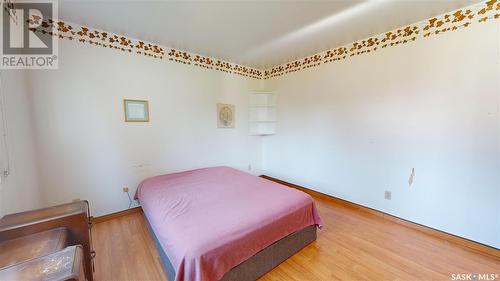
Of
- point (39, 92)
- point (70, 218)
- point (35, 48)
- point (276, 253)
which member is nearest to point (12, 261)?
point (70, 218)

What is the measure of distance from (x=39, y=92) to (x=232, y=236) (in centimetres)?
261

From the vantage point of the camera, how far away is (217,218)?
162cm

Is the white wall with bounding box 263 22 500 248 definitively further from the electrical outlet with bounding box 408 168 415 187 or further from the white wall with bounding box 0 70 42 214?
the white wall with bounding box 0 70 42 214

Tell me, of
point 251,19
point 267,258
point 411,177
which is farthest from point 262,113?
point 267,258

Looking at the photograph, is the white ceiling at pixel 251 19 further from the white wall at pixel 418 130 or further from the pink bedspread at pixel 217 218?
the pink bedspread at pixel 217 218

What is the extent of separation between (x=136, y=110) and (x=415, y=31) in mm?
3725

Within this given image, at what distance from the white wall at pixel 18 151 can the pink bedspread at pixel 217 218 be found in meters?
0.98

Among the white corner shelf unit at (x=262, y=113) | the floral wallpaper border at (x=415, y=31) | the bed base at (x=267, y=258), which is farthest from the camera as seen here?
the white corner shelf unit at (x=262, y=113)

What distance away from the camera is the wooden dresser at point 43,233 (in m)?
0.96

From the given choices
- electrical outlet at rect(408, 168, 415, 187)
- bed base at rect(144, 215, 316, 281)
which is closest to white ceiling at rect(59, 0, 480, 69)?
electrical outlet at rect(408, 168, 415, 187)

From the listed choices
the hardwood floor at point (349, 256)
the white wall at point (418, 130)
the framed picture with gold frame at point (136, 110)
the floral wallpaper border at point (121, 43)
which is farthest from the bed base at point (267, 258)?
the floral wallpaper border at point (121, 43)

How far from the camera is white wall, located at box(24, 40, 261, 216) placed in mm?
2172

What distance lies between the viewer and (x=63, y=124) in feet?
7.25

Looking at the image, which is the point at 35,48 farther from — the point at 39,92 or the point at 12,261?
the point at 12,261
